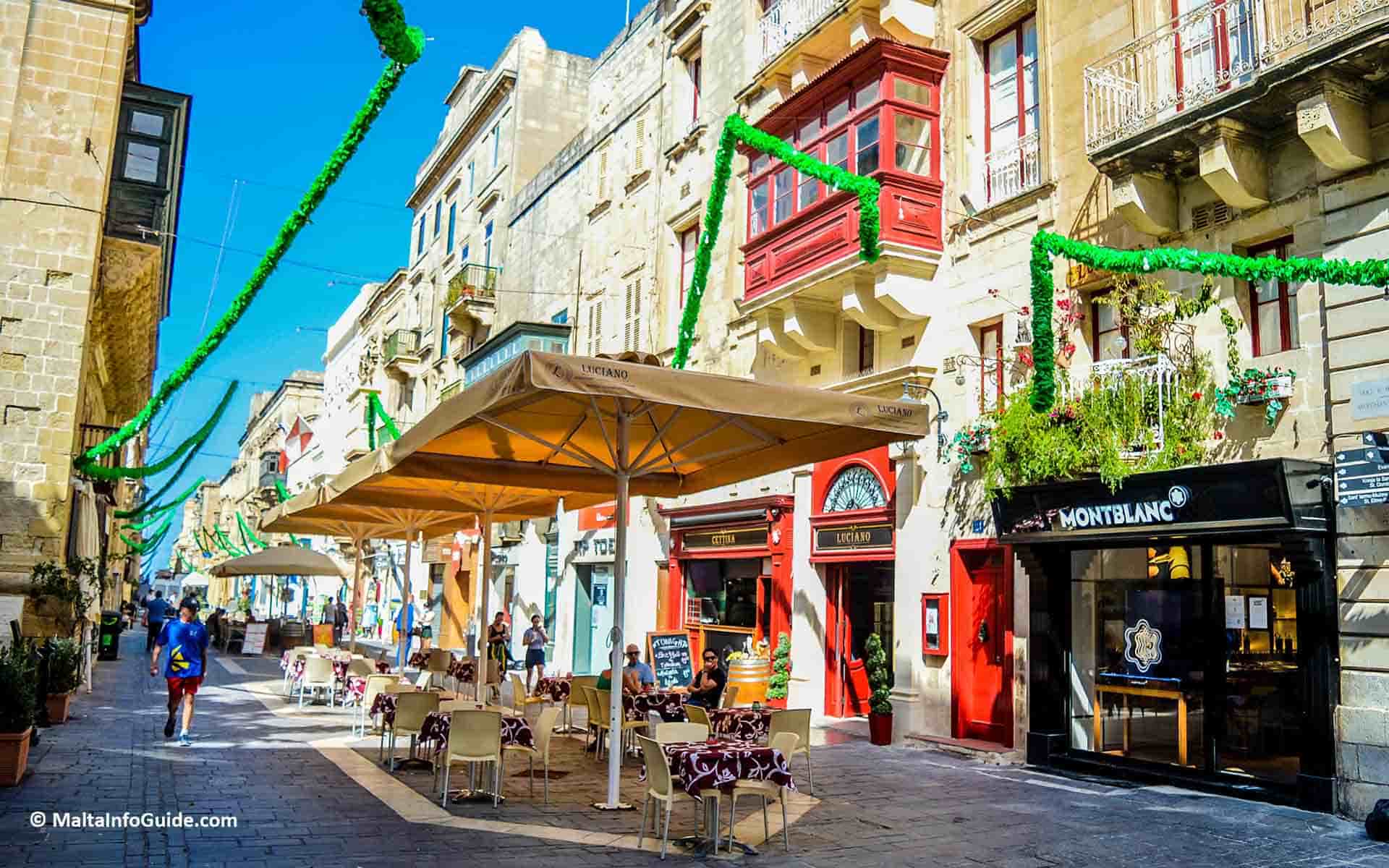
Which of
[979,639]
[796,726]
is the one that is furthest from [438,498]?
[979,639]

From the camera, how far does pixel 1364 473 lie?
962 cm

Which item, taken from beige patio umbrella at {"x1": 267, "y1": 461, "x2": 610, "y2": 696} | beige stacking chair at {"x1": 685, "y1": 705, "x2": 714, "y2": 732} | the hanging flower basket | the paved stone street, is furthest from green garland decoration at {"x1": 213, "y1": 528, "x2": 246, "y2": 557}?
the hanging flower basket

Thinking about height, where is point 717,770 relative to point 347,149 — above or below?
below

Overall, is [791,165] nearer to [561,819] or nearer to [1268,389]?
Result: [1268,389]

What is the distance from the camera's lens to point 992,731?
1391 cm

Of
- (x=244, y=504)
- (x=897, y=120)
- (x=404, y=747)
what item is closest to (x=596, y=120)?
(x=897, y=120)

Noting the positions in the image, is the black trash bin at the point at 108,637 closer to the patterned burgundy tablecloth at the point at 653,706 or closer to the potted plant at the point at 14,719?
the potted plant at the point at 14,719

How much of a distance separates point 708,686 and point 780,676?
17.9 ft

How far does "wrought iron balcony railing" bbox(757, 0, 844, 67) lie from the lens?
61.2ft

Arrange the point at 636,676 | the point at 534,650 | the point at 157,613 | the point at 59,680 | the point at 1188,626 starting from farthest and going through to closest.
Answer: the point at 157,613 → the point at 534,650 → the point at 59,680 → the point at 636,676 → the point at 1188,626

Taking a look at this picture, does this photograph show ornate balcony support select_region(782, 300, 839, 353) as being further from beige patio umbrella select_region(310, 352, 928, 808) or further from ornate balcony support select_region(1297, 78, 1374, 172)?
ornate balcony support select_region(1297, 78, 1374, 172)

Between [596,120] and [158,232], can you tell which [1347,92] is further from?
[596,120]

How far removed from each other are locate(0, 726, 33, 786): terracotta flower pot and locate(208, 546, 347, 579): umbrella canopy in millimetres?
14275

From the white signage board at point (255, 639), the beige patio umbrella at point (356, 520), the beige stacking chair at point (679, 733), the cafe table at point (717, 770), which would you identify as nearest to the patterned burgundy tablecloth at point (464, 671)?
the beige patio umbrella at point (356, 520)
